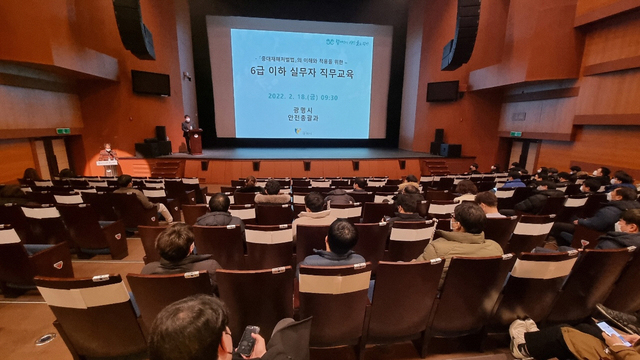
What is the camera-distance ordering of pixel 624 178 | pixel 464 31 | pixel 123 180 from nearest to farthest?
1. pixel 123 180
2. pixel 624 178
3. pixel 464 31

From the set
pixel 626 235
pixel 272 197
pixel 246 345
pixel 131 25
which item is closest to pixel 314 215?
pixel 272 197

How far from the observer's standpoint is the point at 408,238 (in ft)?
8.59

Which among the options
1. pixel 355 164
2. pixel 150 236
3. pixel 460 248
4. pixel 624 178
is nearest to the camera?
pixel 460 248

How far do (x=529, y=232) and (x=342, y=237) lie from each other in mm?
2348

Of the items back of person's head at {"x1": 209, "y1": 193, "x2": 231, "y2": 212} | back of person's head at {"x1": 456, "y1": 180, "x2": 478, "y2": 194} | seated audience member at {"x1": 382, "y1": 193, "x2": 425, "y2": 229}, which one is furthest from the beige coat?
back of person's head at {"x1": 456, "y1": 180, "x2": 478, "y2": 194}

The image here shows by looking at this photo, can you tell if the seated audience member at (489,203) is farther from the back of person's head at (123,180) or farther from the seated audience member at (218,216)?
the back of person's head at (123,180)

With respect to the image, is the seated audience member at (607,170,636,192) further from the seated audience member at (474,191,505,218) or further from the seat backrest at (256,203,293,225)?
the seat backrest at (256,203,293,225)

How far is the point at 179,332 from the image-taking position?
0.78 metres

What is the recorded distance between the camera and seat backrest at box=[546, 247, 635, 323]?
1.86 meters

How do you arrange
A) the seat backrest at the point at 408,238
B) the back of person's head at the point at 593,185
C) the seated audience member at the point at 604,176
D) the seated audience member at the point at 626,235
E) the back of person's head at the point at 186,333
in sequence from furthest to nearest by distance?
the seated audience member at the point at 604,176
the back of person's head at the point at 593,185
the seat backrest at the point at 408,238
the seated audience member at the point at 626,235
the back of person's head at the point at 186,333

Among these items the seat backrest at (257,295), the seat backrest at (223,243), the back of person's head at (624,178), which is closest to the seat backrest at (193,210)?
the seat backrest at (223,243)

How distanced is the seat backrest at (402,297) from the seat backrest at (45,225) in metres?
3.56

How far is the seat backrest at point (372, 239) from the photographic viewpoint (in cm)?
254

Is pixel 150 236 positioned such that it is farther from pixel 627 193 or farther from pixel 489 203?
pixel 627 193
